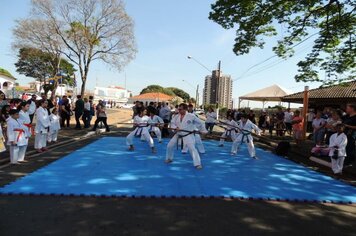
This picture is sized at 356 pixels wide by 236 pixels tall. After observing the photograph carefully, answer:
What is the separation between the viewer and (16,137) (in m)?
6.52

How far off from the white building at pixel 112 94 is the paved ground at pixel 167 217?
86.4 m

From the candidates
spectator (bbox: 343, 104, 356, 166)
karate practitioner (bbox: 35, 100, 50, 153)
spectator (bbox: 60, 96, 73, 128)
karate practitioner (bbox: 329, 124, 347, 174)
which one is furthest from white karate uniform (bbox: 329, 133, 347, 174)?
spectator (bbox: 60, 96, 73, 128)

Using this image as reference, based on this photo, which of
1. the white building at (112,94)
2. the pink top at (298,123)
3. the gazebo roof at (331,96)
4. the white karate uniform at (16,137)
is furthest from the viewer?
the white building at (112,94)

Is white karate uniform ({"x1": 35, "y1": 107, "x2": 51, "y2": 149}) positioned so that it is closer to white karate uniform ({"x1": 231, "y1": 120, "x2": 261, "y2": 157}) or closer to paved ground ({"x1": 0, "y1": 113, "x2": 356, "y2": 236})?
paved ground ({"x1": 0, "y1": 113, "x2": 356, "y2": 236})

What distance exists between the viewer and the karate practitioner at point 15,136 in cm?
643

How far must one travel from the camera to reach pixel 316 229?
12.4 ft

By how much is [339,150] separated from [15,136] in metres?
7.38

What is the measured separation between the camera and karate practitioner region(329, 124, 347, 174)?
6.97 meters

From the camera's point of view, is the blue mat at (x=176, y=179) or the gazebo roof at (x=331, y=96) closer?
the blue mat at (x=176, y=179)

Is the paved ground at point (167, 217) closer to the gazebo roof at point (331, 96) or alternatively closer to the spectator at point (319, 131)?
the spectator at point (319, 131)

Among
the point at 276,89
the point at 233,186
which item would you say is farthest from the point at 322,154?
the point at 276,89

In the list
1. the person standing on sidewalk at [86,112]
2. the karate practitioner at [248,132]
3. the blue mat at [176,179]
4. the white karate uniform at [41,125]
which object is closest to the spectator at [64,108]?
the person standing on sidewalk at [86,112]

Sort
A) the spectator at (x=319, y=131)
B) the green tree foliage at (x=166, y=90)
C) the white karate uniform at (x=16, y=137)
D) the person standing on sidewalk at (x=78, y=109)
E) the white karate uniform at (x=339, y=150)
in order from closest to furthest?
the white karate uniform at (x=16, y=137), the white karate uniform at (x=339, y=150), the spectator at (x=319, y=131), the person standing on sidewalk at (x=78, y=109), the green tree foliage at (x=166, y=90)

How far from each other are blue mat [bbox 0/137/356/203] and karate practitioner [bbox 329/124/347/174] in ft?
1.80
